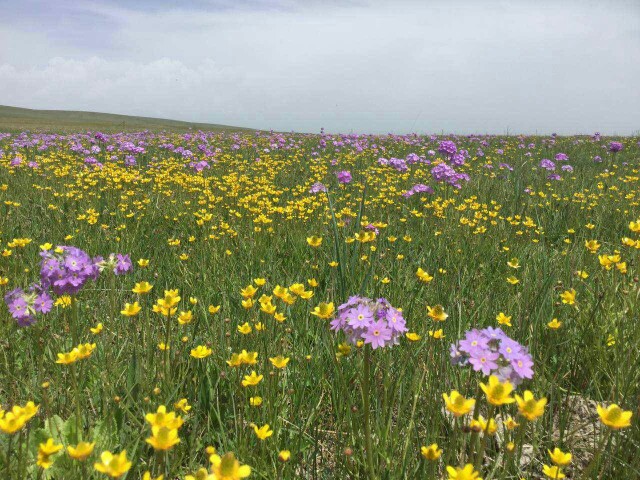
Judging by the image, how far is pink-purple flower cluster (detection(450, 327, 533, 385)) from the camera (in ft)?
5.30

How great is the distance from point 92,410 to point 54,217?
4088 millimetres

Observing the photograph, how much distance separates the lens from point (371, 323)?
1.87 m

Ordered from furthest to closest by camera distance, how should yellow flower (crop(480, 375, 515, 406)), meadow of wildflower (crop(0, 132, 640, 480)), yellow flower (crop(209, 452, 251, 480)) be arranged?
meadow of wildflower (crop(0, 132, 640, 480))
yellow flower (crop(480, 375, 515, 406))
yellow flower (crop(209, 452, 251, 480))

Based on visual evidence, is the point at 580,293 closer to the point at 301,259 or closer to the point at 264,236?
the point at 301,259

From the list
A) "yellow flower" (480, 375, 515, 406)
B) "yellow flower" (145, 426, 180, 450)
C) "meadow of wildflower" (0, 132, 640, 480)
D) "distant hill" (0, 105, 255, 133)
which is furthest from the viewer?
"distant hill" (0, 105, 255, 133)

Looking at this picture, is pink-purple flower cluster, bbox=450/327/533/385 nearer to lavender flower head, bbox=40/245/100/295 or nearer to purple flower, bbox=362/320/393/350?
purple flower, bbox=362/320/393/350

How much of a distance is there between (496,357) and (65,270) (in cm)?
238

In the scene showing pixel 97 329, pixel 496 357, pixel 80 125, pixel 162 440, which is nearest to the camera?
pixel 162 440

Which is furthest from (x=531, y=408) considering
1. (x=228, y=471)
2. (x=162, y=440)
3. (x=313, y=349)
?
(x=313, y=349)

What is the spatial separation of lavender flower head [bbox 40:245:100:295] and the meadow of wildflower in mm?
12

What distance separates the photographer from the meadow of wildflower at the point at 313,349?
1816mm

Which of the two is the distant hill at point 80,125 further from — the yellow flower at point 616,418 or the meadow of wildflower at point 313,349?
the yellow flower at point 616,418

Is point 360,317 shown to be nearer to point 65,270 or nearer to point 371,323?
point 371,323

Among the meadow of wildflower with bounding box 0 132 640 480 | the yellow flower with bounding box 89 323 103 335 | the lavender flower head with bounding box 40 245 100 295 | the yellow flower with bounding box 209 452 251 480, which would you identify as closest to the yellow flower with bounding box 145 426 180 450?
the meadow of wildflower with bounding box 0 132 640 480
